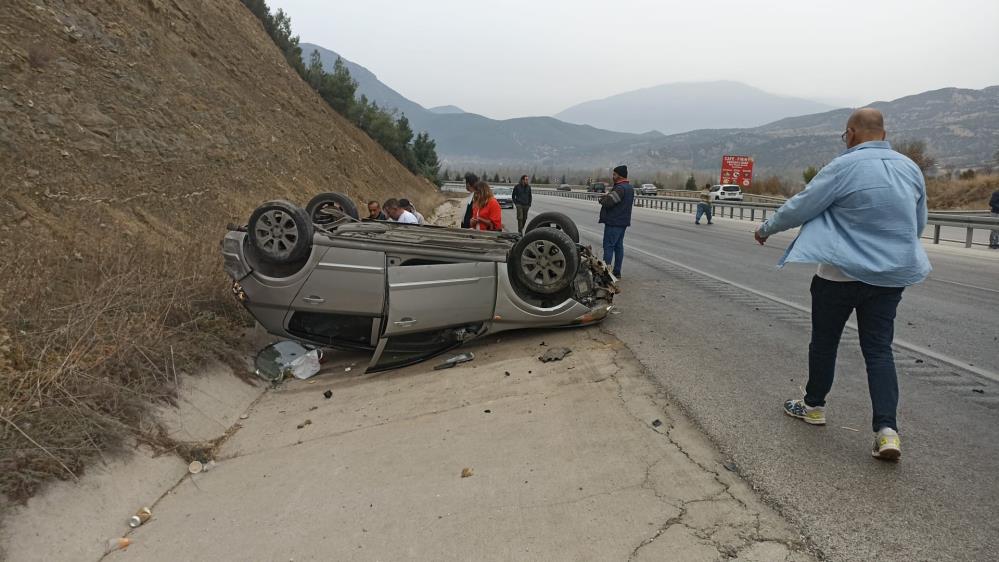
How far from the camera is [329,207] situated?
25.7 ft

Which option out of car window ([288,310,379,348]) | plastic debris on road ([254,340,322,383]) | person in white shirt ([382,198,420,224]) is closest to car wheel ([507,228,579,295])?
car window ([288,310,379,348])

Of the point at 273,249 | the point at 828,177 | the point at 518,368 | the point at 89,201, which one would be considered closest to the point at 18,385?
the point at 273,249

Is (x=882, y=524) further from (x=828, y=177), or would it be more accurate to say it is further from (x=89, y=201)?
(x=89, y=201)

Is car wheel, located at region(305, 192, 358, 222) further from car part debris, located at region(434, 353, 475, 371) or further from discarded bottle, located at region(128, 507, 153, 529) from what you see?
discarded bottle, located at region(128, 507, 153, 529)

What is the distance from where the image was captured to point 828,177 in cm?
363

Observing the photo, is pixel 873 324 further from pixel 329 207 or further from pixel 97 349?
pixel 329 207

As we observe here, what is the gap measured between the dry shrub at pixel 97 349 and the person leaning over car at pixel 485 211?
3.82m

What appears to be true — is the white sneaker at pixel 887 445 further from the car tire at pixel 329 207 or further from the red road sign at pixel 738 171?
the red road sign at pixel 738 171

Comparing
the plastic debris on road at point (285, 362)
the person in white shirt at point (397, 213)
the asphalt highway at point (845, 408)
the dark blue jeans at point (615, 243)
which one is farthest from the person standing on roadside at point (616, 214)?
the plastic debris on road at point (285, 362)

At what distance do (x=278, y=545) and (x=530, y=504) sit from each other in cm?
128

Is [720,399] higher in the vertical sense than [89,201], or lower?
lower

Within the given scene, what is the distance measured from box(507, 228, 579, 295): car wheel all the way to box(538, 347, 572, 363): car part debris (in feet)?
1.90

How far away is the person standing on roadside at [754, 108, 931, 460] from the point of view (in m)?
3.49

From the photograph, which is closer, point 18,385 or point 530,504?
point 530,504
